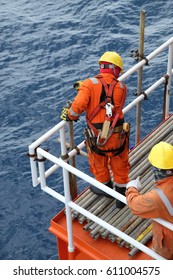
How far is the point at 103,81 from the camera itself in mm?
7297

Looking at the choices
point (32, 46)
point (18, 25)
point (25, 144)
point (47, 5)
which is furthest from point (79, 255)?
point (47, 5)

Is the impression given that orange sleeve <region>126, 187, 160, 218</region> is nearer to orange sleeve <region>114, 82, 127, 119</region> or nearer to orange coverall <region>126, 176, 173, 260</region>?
orange coverall <region>126, 176, 173, 260</region>

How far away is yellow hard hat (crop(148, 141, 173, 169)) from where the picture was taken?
6.13m

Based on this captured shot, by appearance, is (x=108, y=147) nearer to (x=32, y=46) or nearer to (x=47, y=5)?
(x=32, y=46)

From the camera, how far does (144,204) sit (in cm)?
609

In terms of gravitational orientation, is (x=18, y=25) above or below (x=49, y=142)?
above

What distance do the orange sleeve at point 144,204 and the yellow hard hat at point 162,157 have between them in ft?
1.02

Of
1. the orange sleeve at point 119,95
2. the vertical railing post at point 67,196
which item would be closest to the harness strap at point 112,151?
the vertical railing post at point 67,196

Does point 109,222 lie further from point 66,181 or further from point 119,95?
point 119,95

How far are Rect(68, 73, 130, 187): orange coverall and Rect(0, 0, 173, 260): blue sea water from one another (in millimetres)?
5012

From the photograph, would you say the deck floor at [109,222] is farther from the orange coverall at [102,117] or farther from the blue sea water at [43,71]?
the blue sea water at [43,71]

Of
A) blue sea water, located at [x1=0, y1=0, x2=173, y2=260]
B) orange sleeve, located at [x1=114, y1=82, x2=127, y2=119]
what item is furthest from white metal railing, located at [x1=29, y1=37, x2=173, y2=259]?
blue sea water, located at [x1=0, y1=0, x2=173, y2=260]

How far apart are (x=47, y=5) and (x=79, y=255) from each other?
14.8 metres

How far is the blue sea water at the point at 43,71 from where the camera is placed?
43.1 ft
